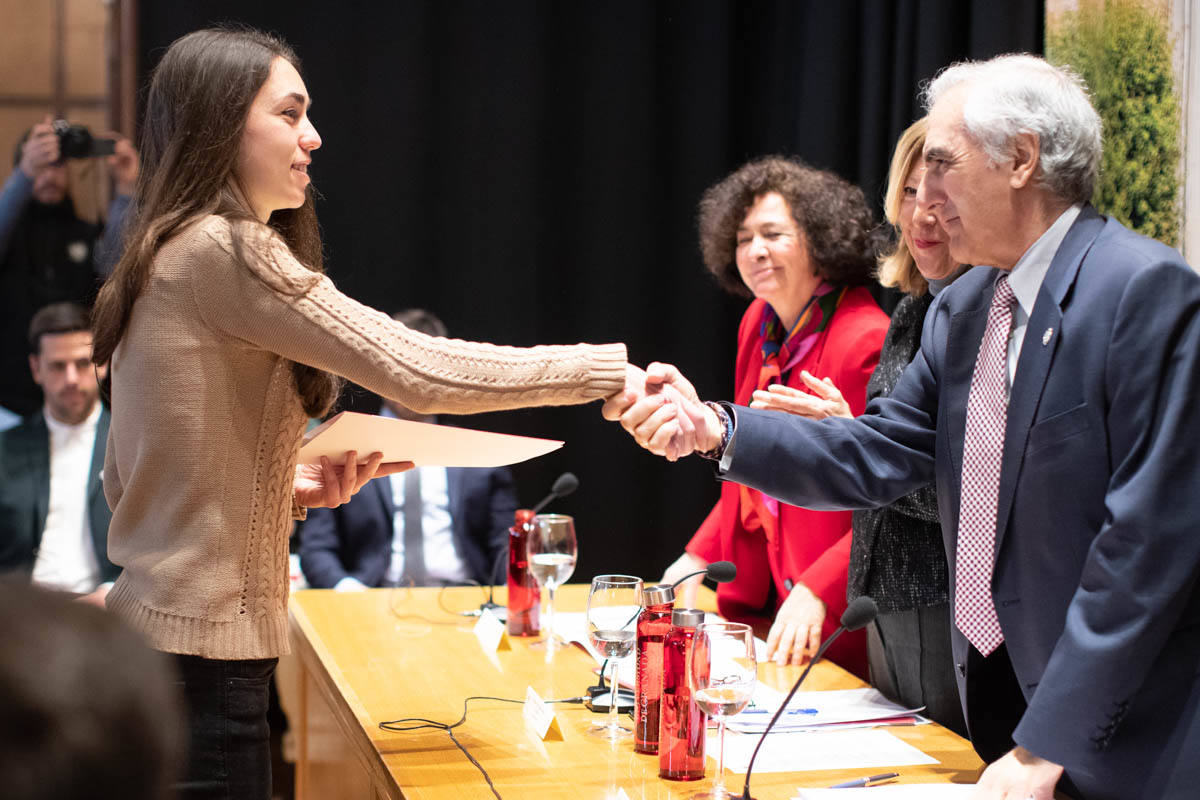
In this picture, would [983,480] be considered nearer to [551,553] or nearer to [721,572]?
[721,572]

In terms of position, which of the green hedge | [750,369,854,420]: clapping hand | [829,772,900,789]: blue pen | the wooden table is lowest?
the wooden table

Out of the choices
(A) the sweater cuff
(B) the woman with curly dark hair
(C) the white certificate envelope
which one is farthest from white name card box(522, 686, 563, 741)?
(B) the woman with curly dark hair

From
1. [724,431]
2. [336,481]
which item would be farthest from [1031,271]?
[336,481]

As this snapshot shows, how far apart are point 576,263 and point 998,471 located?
10.9 feet

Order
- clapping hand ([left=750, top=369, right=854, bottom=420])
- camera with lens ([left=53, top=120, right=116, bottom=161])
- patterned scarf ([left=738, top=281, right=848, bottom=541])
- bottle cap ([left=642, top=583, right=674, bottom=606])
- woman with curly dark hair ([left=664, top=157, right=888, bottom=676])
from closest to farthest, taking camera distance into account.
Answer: bottle cap ([left=642, top=583, right=674, bottom=606]) < clapping hand ([left=750, top=369, right=854, bottom=420]) < woman with curly dark hair ([left=664, top=157, right=888, bottom=676]) < patterned scarf ([left=738, top=281, right=848, bottom=541]) < camera with lens ([left=53, top=120, right=116, bottom=161])

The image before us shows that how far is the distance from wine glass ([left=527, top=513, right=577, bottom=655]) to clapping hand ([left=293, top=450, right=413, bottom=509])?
0.50 m

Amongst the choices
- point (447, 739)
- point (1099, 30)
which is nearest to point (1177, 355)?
point (447, 739)

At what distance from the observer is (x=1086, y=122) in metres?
1.62

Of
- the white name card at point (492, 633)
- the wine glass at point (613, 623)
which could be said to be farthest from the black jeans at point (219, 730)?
the white name card at point (492, 633)

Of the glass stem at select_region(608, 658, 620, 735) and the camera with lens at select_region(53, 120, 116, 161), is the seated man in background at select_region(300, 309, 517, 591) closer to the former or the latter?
the camera with lens at select_region(53, 120, 116, 161)

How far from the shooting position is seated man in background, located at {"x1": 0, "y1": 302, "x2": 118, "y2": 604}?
3412 millimetres

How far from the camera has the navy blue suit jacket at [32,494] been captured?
11.1ft

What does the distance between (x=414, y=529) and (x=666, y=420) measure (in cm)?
197

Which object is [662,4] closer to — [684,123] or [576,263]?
[684,123]
